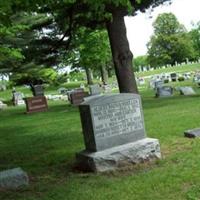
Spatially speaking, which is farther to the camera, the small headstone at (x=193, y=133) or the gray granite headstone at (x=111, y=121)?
the small headstone at (x=193, y=133)

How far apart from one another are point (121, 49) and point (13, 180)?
1141 centimetres

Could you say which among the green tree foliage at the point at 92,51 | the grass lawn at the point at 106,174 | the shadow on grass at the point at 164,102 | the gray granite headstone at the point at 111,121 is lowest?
the shadow on grass at the point at 164,102

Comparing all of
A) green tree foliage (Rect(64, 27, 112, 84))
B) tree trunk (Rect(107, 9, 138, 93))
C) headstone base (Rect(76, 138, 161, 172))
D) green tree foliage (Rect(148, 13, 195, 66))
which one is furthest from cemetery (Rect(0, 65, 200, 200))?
green tree foliage (Rect(148, 13, 195, 66))

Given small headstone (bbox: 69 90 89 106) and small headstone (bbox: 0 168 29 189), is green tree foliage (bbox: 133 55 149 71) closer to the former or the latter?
small headstone (bbox: 69 90 89 106)

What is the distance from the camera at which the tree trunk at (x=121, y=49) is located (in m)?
18.2

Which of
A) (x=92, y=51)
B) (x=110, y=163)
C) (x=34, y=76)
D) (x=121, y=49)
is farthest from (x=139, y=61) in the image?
(x=110, y=163)

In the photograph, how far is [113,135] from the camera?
846cm

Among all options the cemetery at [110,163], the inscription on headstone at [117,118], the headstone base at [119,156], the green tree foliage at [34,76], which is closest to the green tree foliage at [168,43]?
the green tree foliage at [34,76]

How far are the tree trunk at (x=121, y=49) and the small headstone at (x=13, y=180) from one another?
11.3 m

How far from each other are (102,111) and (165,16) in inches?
3627

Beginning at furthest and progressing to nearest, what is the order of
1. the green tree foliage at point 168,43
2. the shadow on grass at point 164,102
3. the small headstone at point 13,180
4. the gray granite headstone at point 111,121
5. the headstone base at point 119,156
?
the green tree foliage at point 168,43, the shadow on grass at point 164,102, the gray granite headstone at point 111,121, the headstone base at point 119,156, the small headstone at point 13,180

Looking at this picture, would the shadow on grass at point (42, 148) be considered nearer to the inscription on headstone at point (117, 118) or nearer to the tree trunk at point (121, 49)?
the inscription on headstone at point (117, 118)

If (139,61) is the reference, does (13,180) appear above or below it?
below

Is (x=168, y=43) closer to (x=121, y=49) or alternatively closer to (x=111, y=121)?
(x=121, y=49)
